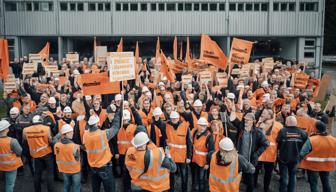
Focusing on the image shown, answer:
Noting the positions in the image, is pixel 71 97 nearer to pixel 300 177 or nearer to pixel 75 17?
pixel 300 177

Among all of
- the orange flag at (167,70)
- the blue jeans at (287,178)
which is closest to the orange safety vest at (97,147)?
the blue jeans at (287,178)

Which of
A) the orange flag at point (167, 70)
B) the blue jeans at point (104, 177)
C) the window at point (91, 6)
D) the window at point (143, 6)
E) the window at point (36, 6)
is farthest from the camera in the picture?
the window at point (143, 6)

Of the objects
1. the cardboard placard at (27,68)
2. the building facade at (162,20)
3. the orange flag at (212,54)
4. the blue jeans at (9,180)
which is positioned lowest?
the blue jeans at (9,180)

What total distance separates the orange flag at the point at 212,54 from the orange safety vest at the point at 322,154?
695 centimetres

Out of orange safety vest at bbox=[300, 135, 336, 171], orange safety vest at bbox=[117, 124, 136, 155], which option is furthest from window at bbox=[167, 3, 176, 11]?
orange safety vest at bbox=[300, 135, 336, 171]

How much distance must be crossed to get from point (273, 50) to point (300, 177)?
1354 inches

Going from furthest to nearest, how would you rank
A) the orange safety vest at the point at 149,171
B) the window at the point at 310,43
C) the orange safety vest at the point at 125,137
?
1. the window at the point at 310,43
2. the orange safety vest at the point at 125,137
3. the orange safety vest at the point at 149,171

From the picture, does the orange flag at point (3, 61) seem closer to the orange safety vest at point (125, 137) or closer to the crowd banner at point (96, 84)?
the crowd banner at point (96, 84)

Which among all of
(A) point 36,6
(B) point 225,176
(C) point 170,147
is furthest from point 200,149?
(A) point 36,6

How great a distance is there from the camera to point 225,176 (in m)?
6.02

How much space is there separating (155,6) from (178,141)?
29184 millimetres

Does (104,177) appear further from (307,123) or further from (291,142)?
(307,123)

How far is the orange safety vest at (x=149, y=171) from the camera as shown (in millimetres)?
5961

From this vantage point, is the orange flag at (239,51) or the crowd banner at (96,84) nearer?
the crowd banner at (96,84)
